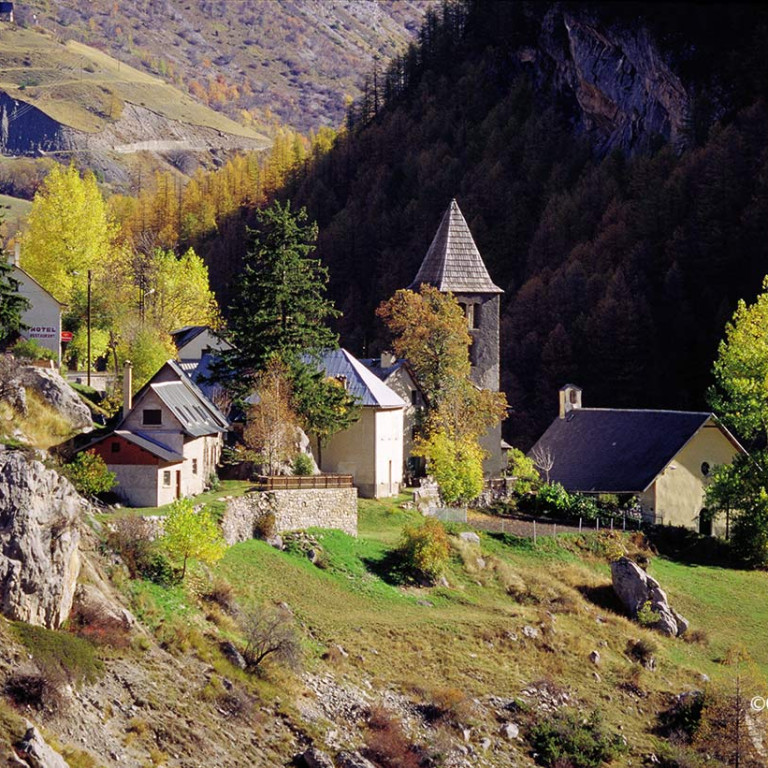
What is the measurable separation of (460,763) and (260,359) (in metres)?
24.6

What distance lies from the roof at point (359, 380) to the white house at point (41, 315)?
11.0m

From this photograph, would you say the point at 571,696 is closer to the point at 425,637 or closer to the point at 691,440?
the point at 425,637

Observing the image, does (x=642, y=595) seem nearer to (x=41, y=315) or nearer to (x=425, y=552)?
(x=425, y=552)

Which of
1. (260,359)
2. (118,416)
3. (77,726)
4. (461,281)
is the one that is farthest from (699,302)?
(77,726)

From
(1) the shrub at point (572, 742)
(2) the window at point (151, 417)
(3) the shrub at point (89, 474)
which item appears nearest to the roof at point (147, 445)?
(2) the window at point (151, 417)

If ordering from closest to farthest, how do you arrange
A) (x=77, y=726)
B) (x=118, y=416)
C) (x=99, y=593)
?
(x=77, y=726)
(x=99, y=593)
(x=118, y=416)

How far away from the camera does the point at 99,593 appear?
44.2 meters

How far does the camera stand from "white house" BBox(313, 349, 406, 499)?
227ft

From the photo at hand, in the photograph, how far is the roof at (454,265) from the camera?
270 ft

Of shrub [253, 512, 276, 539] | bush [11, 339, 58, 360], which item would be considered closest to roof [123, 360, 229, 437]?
shrub [253, 512, 276, 539]

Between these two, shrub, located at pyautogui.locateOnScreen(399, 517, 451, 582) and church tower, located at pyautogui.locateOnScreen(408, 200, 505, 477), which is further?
church tower, located at pyautogui.locateOnScreen(408, 200, 505, 477)

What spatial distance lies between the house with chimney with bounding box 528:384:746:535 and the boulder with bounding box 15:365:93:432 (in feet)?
85.9

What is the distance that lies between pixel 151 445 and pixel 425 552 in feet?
31.9

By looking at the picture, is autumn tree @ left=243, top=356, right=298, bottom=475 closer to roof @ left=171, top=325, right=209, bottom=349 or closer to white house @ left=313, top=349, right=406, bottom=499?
white house @ left=313, top=349, right=406, bottom=499
